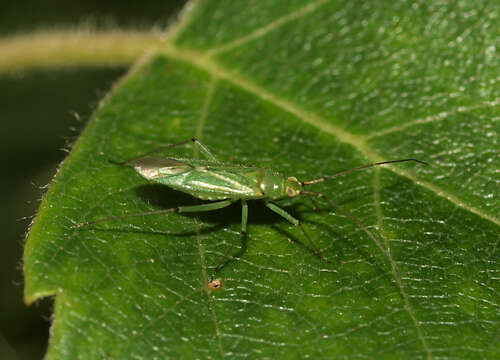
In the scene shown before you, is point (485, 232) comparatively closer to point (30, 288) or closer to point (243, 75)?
point (243, 75)

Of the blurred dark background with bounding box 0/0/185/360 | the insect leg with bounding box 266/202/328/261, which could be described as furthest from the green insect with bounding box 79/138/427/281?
the blurred dark background with bounding box 0/0/185/360

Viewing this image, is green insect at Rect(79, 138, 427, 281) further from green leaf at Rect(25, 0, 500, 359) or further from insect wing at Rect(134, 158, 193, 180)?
green leaf at Rect(25, 0, 500, 359)

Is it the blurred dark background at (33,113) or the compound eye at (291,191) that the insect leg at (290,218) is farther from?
the blurred dark background at (33,113)

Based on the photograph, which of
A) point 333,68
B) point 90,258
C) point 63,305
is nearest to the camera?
point 63,305

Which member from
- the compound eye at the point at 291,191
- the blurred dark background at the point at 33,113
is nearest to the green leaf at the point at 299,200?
the compound eye at the point at 291,191

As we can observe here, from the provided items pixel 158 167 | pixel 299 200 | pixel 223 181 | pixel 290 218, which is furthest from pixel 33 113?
pixel 290 218

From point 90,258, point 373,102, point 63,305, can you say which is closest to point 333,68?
point 373,102

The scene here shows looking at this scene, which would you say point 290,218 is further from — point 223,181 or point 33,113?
point 33,113
